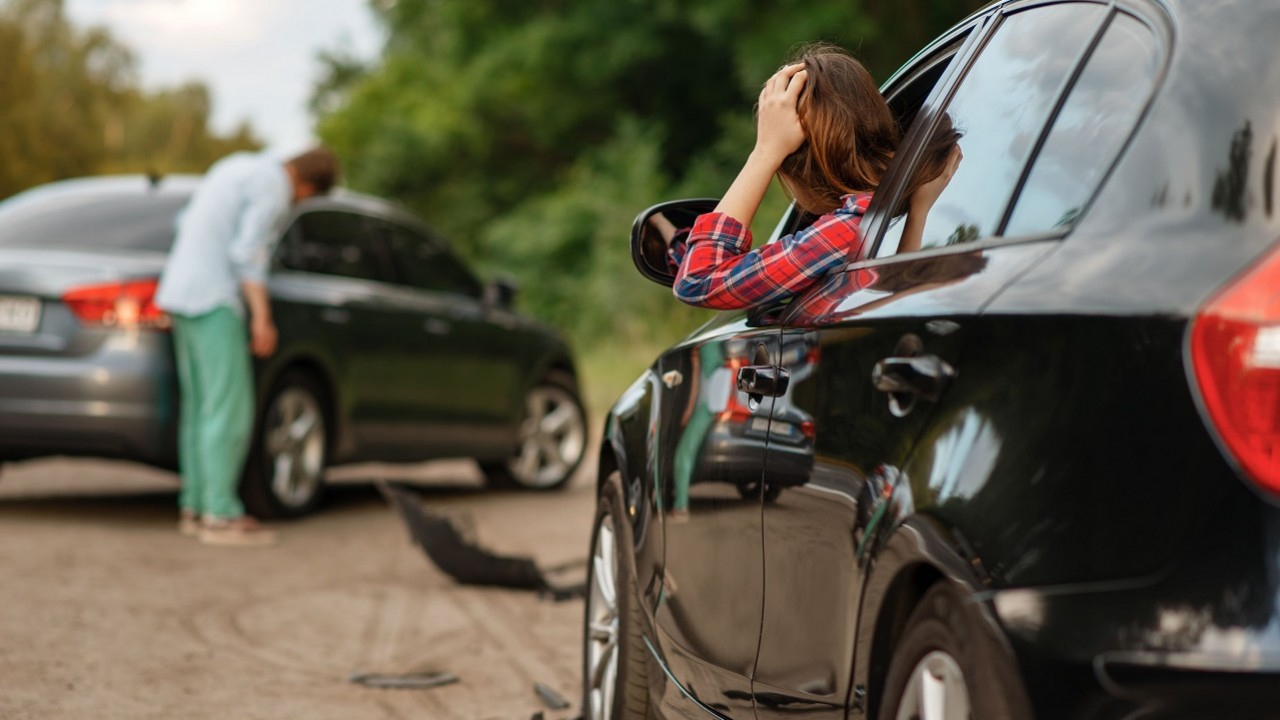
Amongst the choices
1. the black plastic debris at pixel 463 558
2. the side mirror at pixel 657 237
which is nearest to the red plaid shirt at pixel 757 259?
the side mirror at pixel 657 237

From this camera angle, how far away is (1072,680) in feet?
7.04

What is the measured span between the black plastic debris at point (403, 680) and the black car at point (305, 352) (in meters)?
3.44

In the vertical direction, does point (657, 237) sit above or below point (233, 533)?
above

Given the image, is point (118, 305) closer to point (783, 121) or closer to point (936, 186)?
point (783, 121)

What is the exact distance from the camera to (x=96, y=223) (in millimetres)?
9594

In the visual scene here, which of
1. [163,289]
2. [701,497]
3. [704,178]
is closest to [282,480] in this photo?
[163,289]

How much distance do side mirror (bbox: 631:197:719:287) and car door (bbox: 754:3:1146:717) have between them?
0.81 meters

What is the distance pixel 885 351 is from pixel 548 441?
979 centimetres

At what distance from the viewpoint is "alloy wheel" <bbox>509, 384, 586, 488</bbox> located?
12.3 meters

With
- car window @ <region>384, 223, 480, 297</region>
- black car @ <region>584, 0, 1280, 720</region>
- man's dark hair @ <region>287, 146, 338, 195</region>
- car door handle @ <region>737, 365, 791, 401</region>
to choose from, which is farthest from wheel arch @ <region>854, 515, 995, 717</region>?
car window @ <region>384, 223, 480, 297</region>

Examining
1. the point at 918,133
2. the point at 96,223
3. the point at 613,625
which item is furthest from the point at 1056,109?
the point at 96,223

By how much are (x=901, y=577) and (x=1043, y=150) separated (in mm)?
673

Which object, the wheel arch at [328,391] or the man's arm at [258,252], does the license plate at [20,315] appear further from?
the wheel arch at [328,391]

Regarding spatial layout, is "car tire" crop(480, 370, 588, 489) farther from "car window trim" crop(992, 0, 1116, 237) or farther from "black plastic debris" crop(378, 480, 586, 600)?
"car window trim" crop(992, 0, 1116, 237)
